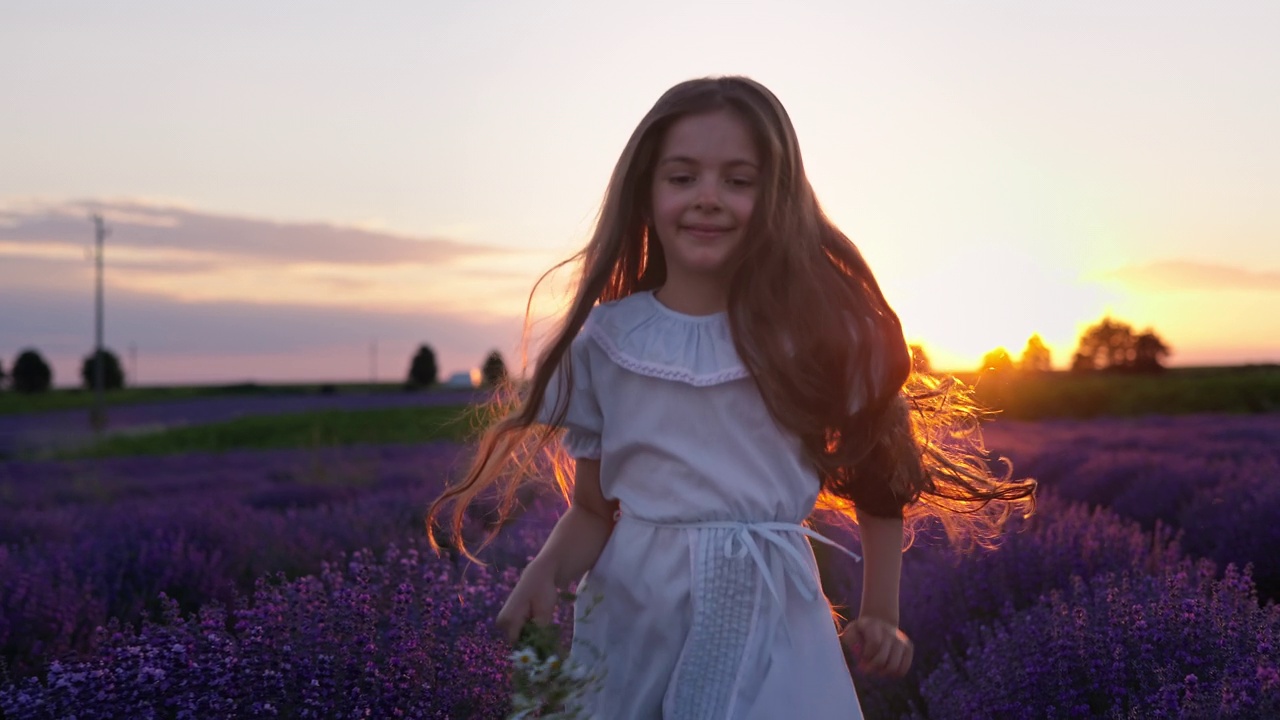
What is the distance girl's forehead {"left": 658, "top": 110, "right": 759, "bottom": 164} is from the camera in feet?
6.43

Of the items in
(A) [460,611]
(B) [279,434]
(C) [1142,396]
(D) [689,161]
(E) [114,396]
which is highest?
(D) [689,161]

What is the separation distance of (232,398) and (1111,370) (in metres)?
27.0

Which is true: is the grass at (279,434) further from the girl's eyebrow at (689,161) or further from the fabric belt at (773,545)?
the fabric belt at (773,545)

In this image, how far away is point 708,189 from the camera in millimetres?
1947

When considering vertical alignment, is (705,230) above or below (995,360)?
above

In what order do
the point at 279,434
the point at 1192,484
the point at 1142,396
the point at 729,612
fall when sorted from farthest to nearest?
the point at 279,434, the point at 1142,396, the point at 1192,484, the point at 729,612

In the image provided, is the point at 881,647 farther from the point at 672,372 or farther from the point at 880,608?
the point at 672,372

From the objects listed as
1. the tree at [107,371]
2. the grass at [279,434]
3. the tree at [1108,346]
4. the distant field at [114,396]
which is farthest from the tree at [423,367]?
the tree at [1108,346]

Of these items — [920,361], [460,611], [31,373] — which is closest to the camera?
[920,361]

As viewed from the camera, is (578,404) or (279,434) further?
(279,434)

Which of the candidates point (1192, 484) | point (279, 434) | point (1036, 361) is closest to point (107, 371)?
point (279, 434)

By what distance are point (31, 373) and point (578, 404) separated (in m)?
55.6

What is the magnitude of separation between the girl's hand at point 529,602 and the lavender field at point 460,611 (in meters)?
0.20

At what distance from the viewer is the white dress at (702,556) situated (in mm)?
1776
